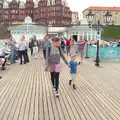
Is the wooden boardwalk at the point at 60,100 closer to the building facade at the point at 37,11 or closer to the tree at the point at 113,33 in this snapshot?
the tree at the point at 113,33

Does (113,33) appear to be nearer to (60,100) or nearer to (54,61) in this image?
(54,61)

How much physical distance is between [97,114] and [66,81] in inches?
207

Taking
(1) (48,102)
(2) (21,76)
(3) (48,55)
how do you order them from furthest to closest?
(2) (21,76) → (3) (48,55) → (1) (48,102)

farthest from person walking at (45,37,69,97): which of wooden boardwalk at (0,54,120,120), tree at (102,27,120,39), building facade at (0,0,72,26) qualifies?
building facade at (0,0,72,26)

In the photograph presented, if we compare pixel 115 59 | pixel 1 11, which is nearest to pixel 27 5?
pixel 1 11

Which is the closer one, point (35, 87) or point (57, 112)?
point (57, 112)

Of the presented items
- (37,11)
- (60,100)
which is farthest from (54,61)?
(37,11)

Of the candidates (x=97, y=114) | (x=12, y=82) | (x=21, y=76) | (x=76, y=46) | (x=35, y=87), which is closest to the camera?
(x=97, y=114)

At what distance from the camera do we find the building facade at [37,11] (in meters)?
142

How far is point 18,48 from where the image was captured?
2084 cm

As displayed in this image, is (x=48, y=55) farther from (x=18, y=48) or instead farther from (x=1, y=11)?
(x=1, y=11)

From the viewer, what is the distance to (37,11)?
150 m

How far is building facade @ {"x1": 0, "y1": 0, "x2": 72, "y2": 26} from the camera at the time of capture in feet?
464

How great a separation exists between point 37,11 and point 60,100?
143 m
